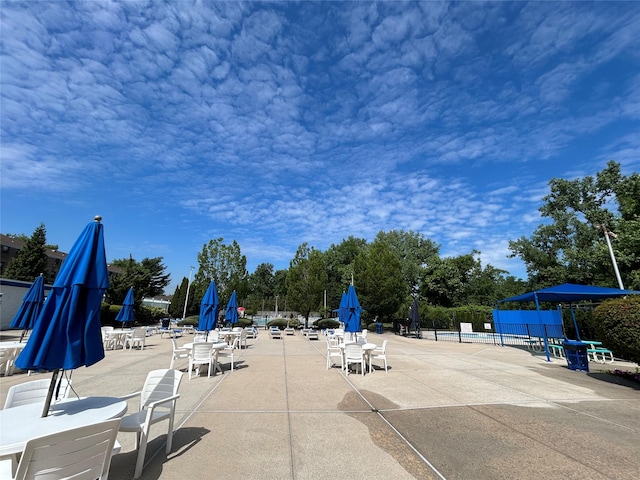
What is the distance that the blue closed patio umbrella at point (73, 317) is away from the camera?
3092 millimetres

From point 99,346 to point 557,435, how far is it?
627 cm

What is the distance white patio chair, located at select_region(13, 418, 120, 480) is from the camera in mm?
2072

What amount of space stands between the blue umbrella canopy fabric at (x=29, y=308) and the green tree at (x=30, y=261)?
91.2 ft

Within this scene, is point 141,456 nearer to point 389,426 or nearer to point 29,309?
point 389,426

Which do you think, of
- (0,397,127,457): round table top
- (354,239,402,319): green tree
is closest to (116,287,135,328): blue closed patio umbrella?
(0,397,127,457): round table top

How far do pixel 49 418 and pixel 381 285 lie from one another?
2952 cm

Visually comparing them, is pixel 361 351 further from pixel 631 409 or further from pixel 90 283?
pixel 90 283

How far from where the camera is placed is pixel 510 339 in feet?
72.0

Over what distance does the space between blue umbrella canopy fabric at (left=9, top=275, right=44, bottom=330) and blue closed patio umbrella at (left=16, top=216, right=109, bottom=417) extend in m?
10.2

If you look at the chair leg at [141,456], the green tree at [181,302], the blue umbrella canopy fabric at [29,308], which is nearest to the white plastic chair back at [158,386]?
the chair leg at [141,456]

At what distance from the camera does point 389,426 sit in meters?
4.77

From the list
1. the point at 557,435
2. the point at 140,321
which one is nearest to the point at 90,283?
the point at 557,435

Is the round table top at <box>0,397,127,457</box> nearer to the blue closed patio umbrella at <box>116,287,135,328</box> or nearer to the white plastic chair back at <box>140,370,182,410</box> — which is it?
the white plastic chair back at <box>140,370,182,410</box>

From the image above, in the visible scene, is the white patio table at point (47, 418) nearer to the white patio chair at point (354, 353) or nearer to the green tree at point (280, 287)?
the white patio chair at point (354, 353)
